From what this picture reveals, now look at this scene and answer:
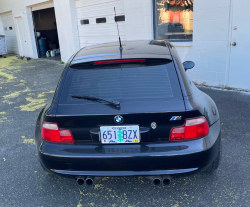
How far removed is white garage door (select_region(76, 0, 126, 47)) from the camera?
861cm

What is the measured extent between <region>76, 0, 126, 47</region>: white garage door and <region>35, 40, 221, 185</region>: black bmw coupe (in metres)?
6.42

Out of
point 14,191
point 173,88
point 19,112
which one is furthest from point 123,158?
point 19,112

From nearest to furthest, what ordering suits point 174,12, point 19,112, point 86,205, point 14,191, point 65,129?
point 65,129 → point 86,205 → point 14,191 → point 19,112 → point 174,12

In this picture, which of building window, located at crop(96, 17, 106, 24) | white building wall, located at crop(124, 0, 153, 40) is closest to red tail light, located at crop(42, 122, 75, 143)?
white building wall, located at crop(124, 0, 153, 40)

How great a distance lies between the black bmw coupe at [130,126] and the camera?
2.23m

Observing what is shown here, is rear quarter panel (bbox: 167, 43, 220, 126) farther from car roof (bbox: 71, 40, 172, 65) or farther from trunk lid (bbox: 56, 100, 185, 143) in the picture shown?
car roof (bbox: 71, 40, 172, 65)

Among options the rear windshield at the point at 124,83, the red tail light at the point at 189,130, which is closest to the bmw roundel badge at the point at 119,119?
the rear windshield at the point at 124,83

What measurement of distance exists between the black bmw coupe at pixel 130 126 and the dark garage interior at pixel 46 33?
13.1 meters

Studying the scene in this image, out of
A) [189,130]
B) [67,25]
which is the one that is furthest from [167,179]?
[67,25]

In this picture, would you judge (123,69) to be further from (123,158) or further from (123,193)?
(123,193)

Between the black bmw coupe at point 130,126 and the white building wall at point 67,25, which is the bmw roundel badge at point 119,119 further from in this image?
the white building wall at point 67,25

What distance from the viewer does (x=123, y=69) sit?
253 cm

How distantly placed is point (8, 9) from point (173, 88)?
16153mm

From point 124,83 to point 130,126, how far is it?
0.47 metres
